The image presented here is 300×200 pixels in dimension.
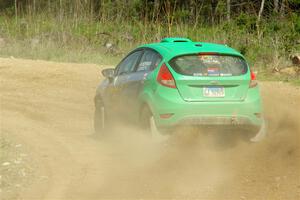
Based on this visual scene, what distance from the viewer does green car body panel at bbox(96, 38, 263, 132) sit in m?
9.65

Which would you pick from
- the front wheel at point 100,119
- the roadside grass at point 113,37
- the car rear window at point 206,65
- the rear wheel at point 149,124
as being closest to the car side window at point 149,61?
the car rear window at point 206,65

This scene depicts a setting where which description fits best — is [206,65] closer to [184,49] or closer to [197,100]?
[184,49]

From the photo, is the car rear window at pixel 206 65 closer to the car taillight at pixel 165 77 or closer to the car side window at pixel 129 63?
the car taillight at pixel 165 77

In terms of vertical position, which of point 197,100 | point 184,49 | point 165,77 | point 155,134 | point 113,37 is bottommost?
point 113,37

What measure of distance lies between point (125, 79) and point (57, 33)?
45.2 ft

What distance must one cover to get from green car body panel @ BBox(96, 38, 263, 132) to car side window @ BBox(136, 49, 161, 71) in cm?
16

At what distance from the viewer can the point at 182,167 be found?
9.30 meters

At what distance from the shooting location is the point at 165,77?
32.1ft

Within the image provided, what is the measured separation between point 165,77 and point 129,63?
1.59 meters

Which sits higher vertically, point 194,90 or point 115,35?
point 194,90

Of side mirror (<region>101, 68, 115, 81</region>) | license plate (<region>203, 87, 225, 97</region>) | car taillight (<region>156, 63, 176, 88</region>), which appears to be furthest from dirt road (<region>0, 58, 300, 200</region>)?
side mirror (<region>101, 68, 115, 81</region>)

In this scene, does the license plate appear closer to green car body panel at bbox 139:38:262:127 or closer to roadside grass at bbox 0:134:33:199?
green car body panel at bbox 139:38:262:127

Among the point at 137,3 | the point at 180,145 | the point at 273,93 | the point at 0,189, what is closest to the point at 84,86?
the point at 273,93

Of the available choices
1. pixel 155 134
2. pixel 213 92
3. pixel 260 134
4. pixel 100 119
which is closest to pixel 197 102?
pixel 213 92
